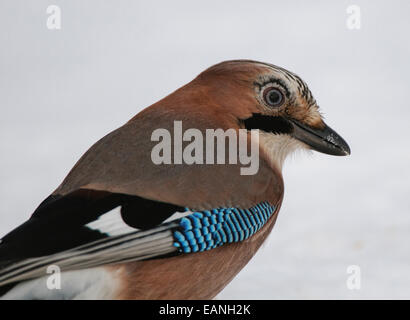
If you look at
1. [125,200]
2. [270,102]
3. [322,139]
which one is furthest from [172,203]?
[322,139]

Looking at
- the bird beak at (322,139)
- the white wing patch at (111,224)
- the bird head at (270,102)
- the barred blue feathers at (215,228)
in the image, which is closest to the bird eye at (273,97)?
the bird head at (270,102)

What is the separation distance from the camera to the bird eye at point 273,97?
2918mm

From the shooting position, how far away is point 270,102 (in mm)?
2920

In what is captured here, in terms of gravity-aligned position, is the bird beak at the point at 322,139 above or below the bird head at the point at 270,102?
below

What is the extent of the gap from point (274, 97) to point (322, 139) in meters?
0.30

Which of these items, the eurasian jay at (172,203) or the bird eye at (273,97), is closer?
the eurasian jay at (172,203)

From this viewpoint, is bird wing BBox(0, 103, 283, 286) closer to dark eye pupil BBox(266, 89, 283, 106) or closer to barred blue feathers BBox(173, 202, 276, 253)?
barred blue feathers BBox(173, 202, 276, 253)

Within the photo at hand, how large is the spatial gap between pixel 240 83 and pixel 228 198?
533mm

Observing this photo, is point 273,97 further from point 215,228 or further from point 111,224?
point 111,224

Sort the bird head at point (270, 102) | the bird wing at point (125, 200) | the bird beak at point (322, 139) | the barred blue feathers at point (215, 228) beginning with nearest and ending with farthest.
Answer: the bird wing at point (125, 200) → the barred blue feathers at point (215, 228) → the bird head at point (270, 102) → the bird beak at point (322, 139)

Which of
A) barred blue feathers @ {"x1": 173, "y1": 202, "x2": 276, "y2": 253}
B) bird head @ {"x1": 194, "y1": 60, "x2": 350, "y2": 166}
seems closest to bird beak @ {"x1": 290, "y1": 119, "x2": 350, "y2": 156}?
bird head @ {"x1": 194, "y1": 60, "x2": 350, "y2": 166}

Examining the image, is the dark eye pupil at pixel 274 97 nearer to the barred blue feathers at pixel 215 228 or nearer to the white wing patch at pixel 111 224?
the barred blue feathers at pixel 215 228

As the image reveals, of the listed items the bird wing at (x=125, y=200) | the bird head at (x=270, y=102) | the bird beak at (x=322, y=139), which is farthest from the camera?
the bird beak at (x=322, y=139)
